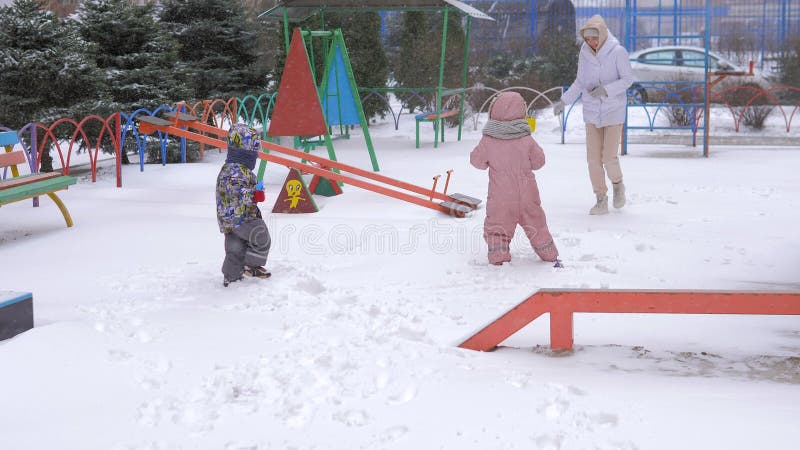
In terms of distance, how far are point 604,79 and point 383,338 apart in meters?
4.06

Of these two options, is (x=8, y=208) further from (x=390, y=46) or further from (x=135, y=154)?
(x=390, y=46)

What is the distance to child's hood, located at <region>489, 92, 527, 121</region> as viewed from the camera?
18.6 feet

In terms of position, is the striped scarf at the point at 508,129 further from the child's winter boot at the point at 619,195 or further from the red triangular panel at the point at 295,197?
the red triangular panel at the point at 295,197

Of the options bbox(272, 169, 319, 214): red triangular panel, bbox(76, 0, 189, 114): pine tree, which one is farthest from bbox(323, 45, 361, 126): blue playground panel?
bbox(272, 169, 319, 214): red triangular panel

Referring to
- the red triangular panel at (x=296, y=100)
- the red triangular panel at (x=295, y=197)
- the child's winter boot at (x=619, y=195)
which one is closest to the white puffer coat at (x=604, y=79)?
the child's winter boot at (x=619, y=195)

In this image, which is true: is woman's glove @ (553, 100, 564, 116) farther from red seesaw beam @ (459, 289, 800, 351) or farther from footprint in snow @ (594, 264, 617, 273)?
red seesaw beam @ (459, 289, 800, 351)

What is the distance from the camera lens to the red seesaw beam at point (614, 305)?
3.72 m

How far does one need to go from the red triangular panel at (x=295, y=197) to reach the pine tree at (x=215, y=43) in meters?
7.18

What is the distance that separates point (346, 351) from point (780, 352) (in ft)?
6.48

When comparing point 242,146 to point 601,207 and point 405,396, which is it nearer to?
point 405,396

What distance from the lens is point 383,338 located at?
161 inches

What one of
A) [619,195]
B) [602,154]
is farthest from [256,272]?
[619,195]

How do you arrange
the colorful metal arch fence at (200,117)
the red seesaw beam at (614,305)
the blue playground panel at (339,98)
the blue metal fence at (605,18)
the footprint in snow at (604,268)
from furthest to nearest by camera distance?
the blue metal fence at (605,18) < the blue playground panel at (339,98) < the colorful metal arch fence at (200,117) < the footprint in snow at (604,268) < the red seesaw beam at (614,305)

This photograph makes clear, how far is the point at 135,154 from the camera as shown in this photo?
44.4 ft
